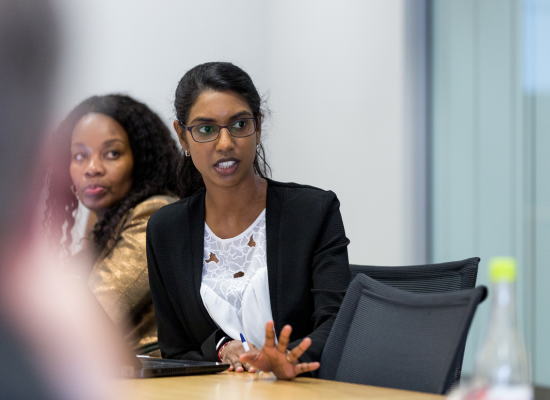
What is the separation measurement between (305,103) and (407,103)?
798 mm

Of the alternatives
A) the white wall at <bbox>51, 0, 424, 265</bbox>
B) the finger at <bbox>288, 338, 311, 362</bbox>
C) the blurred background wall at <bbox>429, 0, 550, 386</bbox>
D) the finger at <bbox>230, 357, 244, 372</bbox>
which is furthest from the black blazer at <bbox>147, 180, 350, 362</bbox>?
the white wall at <bbox>51, 0, 424, 265</bbox>

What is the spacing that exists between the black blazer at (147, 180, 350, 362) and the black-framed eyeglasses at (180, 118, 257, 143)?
198mm

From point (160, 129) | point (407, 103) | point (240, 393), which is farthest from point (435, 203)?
point (240, 393)

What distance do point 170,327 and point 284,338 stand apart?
64 cm

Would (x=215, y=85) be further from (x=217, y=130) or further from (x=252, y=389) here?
(x=252, y=389)

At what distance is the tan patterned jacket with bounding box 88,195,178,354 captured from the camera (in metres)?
2.12

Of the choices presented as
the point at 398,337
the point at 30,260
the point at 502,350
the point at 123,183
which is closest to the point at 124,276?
the point at 123,183

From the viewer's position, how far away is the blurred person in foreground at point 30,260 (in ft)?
0.87

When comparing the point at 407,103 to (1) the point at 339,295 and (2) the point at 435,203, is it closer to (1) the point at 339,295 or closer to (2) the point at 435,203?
(2) the point at 435,203

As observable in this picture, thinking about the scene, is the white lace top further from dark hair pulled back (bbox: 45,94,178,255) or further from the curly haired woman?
dark hair pulled back (bbox: 45,94,178,255)

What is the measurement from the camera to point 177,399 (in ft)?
3.28

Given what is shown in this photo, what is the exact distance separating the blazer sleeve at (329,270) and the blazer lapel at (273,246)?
100 millimetres

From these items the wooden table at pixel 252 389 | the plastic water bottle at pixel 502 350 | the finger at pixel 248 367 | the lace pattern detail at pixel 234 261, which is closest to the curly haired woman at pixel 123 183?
the lace pattern detail at pixel 234 261

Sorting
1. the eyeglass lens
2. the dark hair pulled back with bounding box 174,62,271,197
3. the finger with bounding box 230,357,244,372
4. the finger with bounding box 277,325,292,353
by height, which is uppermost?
the dark hair pulled back with bounding box 174,62,271,197
